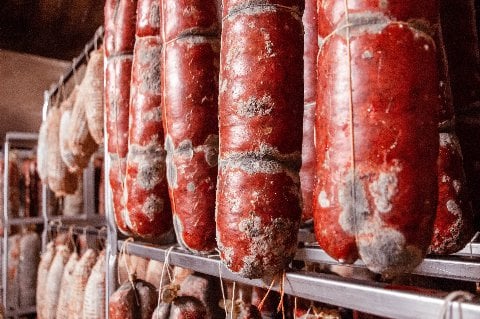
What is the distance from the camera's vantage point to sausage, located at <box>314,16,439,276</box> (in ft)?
2.42

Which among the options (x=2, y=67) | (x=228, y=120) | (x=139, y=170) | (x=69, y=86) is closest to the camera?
(x=228, y=120)

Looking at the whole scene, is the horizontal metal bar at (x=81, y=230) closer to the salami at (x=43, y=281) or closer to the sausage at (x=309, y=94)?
the salami at (x=43, y=281)

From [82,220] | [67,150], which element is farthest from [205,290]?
[82,220]

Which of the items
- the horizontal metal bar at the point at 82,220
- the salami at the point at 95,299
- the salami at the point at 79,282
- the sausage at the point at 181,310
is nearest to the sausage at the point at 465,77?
the sausage at the point at 181,310

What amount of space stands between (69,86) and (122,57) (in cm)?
483

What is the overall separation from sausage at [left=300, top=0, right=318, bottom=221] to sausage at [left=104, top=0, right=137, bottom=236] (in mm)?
719

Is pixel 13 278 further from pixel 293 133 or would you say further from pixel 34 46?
pixel 293 133

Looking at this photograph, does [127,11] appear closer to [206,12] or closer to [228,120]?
[206,12]

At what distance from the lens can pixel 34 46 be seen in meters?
5.14

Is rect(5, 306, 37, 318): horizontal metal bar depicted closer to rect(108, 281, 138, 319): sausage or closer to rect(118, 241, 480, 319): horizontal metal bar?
rect(108, 281, 138, 319): sausage

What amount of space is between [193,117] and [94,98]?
162 cm

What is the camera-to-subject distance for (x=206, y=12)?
127cm

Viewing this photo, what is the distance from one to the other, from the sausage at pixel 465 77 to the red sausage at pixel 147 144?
836 mm

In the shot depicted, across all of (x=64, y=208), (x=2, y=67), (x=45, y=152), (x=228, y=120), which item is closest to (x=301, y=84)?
(x=228, y=120)
